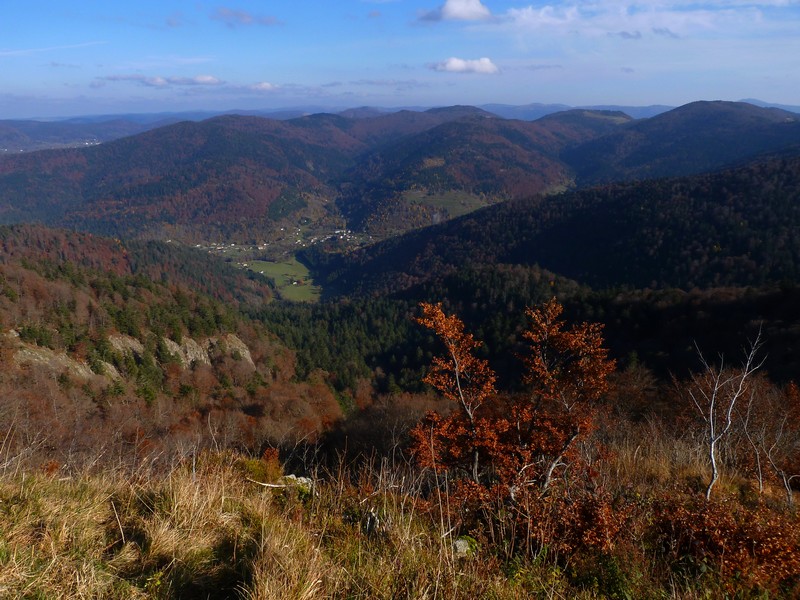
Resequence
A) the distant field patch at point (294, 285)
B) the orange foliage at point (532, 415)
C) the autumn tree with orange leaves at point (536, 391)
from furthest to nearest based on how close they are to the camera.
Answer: the distant field patch at point (294, 285), the autumn tree with orange leaves at point (536, 391), the orange foliage at point (532, 415)

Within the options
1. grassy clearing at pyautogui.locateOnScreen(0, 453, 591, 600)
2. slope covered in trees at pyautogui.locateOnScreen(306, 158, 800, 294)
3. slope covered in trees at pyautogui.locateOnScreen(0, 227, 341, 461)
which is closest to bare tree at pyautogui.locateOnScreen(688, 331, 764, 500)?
grassy clearing at pyautogui.locateOnScreen(0, 453, 591, 600)

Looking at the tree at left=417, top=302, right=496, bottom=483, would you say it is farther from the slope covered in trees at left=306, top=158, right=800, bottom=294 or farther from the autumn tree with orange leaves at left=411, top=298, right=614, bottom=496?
the slope covered in trees at left=306, top=158, right=800, bottom=294

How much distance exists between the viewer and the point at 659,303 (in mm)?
61594

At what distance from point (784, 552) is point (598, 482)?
2.24 meters

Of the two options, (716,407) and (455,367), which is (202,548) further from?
(716,407)

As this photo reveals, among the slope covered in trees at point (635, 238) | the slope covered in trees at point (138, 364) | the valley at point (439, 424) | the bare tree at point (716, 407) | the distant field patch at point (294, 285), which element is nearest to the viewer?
the valley at point (439, 424)

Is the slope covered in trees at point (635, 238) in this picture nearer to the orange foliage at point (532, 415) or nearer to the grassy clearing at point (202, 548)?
the orange foliage at point (532, 415)

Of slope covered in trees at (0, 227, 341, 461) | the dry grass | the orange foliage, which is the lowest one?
slope covered in trees at (0, 227, 341, 461)

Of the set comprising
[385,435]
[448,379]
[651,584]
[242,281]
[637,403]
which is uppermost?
[651,584]

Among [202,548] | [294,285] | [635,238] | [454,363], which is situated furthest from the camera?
[294,285]

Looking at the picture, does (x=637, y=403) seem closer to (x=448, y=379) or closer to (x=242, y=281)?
(x=448, y=379)

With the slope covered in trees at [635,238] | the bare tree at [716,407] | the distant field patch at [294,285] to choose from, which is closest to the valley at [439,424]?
the bare tree at [716,407]

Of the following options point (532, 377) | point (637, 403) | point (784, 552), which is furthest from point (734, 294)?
point (784, 552)

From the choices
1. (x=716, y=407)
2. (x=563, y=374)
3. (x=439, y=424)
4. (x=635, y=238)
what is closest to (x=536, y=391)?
(x=563, y=374)
